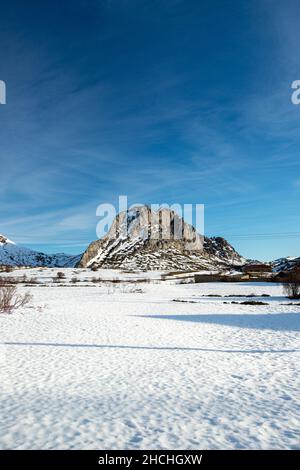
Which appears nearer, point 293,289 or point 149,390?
point 149,390

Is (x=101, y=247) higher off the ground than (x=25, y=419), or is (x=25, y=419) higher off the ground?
(x=101, y=247)

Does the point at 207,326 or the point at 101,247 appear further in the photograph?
the point at 101,247

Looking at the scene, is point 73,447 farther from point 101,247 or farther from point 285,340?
point 101,247

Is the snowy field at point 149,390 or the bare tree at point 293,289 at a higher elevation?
the bare tree at point 293,289

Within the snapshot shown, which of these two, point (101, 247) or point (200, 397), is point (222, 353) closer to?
point (200, 397)

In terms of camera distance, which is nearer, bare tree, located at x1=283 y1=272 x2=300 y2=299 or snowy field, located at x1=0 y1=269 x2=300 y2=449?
snowy field, located at x1=0 y1=269 x2=300 y2=449

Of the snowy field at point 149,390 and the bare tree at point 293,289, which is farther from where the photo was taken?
the bare tree at point 293,289

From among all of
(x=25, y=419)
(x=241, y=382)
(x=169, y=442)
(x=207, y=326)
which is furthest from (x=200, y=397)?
(x=207, y=326)

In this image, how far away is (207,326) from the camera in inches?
621

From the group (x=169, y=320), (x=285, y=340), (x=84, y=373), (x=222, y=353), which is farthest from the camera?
(x=169, y=320)

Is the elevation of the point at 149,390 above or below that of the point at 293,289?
below

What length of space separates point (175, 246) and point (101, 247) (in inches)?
1767

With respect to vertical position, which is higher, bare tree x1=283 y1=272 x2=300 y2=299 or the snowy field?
bare tree x1=283 y1=272 x2=300 y2=299
